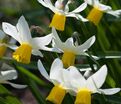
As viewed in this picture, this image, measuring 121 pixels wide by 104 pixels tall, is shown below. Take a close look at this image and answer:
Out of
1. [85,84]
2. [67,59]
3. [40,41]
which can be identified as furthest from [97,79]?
[40,41]

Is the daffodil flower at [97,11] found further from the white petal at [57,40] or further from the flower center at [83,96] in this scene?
the flower center at [83,96]

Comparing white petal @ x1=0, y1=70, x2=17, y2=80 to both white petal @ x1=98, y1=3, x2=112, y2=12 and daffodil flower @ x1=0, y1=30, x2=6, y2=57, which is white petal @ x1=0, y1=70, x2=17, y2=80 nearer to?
daffodil flower @ x1=0, y1=30, x2=6, y2=57

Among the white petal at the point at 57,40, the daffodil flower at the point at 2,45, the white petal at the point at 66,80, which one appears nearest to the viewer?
the white petal at the point at 66,80

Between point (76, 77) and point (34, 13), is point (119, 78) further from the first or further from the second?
point (34, 13)

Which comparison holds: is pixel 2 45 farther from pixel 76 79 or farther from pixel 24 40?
pixel 76 79

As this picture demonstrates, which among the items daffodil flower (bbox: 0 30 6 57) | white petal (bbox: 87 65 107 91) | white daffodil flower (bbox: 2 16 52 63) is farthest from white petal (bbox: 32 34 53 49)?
white petal (bbox: 87 65 107 91)

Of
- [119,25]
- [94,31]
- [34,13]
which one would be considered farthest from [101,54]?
[34,13]

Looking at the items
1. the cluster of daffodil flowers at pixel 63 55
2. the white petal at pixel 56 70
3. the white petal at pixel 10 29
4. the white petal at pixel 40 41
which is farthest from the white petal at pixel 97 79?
the white petal at pixel 10 29
